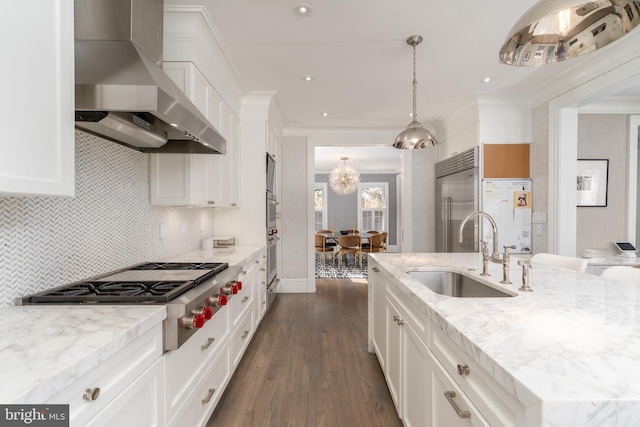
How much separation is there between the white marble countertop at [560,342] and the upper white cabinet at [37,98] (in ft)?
4.42

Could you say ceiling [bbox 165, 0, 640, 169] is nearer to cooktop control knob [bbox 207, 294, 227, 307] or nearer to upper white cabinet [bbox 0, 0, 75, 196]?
upper white cabinet [bbox 0, 0, 75, 196]

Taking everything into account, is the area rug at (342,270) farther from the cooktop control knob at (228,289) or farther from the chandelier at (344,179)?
the cooktop control knob at (228,289)

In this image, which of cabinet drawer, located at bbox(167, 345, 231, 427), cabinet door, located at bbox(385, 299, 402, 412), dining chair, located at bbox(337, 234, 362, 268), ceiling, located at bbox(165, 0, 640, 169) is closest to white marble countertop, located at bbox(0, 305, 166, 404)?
cabinet drawer, located at bbox(167, 345, 231, 427)

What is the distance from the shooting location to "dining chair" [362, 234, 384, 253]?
6785mm

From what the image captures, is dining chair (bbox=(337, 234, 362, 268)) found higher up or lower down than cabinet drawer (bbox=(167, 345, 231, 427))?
higher up

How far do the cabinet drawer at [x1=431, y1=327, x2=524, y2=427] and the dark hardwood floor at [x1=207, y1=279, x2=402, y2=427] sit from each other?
107 cm

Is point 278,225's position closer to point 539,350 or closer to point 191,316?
point 191,316

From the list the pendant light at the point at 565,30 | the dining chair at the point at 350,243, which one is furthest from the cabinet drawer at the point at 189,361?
the dining chair at the point at 350,243

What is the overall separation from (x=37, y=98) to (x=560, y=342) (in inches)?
65.5

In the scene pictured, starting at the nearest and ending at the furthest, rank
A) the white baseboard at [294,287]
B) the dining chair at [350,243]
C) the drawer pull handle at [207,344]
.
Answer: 1. the drawer pull handle at [207,344]
2. the white baseboard at [294,287]
3. the dining chair at [350,243]

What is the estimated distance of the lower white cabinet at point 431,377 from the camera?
76cm

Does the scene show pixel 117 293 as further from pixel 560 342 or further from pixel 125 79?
pixel 560 342

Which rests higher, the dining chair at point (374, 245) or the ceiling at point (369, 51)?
the ceiling at point (369, 51)

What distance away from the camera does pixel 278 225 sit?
4.64 m
